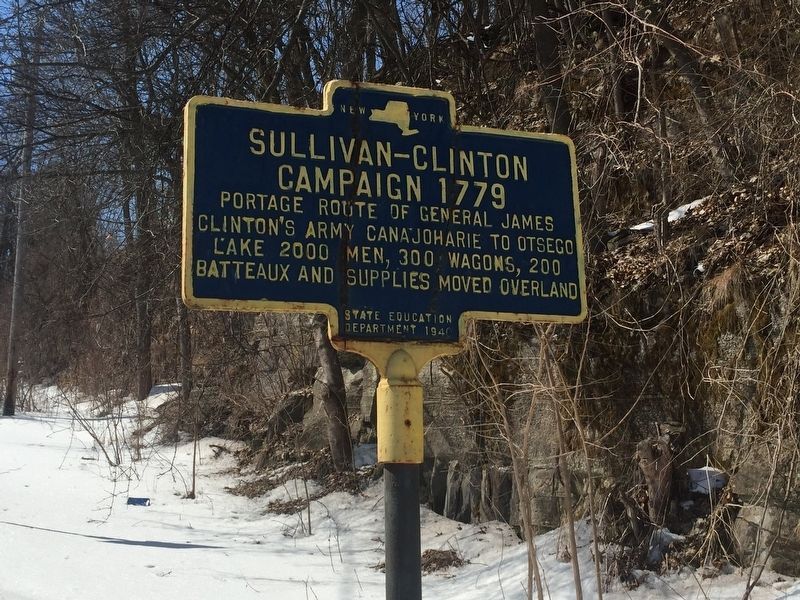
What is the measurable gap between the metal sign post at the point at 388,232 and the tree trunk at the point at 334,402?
6061mm

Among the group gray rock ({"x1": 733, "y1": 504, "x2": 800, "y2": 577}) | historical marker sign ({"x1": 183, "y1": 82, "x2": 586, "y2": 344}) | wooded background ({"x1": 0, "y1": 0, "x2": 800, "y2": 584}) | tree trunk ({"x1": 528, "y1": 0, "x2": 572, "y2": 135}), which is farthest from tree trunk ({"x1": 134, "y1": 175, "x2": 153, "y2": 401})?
gray rock ({"x1": 733, "y1": 504, "x2": 800, "y2": 577})

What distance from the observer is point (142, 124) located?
23.8ft

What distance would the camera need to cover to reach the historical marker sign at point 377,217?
242cm

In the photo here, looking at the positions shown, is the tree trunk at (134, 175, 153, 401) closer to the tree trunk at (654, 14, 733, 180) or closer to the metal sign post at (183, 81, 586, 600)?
the tree trunk at (654, 14, 733, 180)

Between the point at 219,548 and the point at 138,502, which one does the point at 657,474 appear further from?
the point at 138,502

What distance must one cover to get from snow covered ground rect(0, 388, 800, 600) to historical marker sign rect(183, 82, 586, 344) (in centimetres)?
262

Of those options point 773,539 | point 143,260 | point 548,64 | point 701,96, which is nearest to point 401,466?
point 773,539

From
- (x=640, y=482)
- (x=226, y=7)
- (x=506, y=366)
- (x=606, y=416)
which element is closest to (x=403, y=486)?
(x=640, y=482)

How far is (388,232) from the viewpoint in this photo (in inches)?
101

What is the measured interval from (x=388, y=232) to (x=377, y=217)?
0.06 meters

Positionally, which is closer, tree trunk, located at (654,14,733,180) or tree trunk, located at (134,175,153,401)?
tree trunk, located at (654,14,733,180)

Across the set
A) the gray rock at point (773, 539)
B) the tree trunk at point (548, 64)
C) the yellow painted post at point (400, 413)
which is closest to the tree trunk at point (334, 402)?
the tree trunk at point (548, 64)

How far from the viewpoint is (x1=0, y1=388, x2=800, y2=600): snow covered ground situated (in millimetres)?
5078

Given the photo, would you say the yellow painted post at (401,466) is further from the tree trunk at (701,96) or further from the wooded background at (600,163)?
the tree trunk at (701,96)
